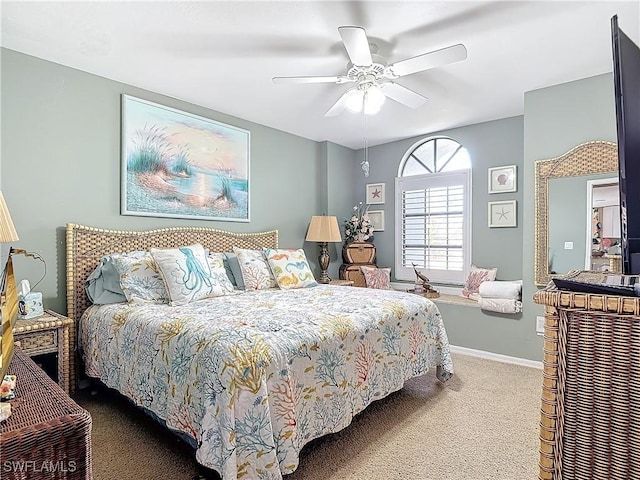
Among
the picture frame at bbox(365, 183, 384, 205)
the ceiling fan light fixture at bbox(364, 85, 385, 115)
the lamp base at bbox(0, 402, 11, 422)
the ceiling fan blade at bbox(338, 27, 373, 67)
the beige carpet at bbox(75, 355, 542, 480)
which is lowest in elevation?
the beige carpet at bbox(75, 355, 542, 480)

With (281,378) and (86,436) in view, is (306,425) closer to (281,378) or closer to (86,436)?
(281,378)

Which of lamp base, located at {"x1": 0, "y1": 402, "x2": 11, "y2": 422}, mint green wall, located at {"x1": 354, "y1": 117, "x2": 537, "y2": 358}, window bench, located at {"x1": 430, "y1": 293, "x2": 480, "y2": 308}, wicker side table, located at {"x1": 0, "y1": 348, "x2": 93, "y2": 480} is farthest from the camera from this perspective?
window bench, located at {"x1": 430, "y1": 293, "x2": 480, "y2": 308}

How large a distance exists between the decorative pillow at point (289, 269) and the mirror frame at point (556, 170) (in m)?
2.13

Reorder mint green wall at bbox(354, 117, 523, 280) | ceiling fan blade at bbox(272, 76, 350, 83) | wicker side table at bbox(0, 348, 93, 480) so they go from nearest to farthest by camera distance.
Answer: wicker side table at bbox(0, 348, 93, 480), ceiling fan blade at bbox(272, 76, 350, 83), mint green wall at bbox(354, 117, 523, 280)

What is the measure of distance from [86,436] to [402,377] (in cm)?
197

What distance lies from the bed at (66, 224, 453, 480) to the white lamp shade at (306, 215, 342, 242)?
1433 mm

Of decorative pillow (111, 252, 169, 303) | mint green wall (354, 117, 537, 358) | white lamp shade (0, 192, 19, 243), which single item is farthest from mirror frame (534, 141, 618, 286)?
white lamp shade (0, 192, 19, 243)

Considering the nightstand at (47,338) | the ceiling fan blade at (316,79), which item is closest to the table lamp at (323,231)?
the ceiling fan blade at (316,79)

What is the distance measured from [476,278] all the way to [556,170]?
1.44m

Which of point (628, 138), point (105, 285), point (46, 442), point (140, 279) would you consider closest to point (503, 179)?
point (628, 138)

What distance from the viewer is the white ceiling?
2.08 m

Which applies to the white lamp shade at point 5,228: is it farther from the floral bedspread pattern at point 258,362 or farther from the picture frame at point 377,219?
the picture frame at point 377,219

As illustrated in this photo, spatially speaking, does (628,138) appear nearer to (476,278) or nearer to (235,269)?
(235,269)

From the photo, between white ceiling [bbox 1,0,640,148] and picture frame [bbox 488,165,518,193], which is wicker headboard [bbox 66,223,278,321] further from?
picture frame [bbox 488,165,518,193]
